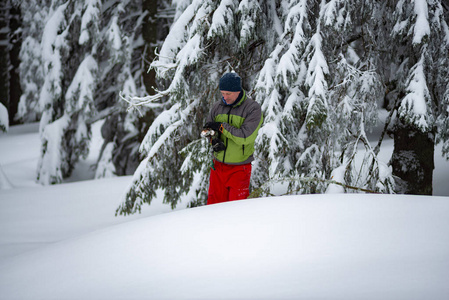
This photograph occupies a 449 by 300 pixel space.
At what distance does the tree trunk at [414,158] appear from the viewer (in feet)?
17.7

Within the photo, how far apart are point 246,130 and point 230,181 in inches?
24.0

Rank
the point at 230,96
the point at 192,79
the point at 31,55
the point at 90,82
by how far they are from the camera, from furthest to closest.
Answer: the point at 31,55 < the point at 90,82 < the point at 192,79 < the point at 230,96

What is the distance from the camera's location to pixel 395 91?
5.56 m

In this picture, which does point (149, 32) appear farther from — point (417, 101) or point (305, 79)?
point (417, 101)

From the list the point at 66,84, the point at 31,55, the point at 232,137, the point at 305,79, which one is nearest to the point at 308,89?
the point at 305,79

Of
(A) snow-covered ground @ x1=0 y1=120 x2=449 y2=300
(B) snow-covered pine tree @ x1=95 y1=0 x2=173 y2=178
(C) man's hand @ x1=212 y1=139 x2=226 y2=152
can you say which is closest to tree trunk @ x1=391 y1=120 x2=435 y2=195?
(C) man's hand @ x1=212 y1=139 x2=226 y2=152

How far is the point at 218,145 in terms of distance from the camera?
3984 millimetres

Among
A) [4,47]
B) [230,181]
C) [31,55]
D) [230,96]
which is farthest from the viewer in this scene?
[4,47]

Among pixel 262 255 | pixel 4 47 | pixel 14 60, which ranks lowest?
pixel 14 60

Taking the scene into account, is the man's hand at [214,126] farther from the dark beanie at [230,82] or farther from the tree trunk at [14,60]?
the tree trunk at [14,60]

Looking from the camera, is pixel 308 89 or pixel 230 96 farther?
pixel 308 89

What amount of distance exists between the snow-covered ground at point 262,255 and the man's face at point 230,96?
141 cm

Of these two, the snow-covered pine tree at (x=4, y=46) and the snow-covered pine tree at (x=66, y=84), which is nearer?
the snow-covered pine tree at (x=66, y=84)

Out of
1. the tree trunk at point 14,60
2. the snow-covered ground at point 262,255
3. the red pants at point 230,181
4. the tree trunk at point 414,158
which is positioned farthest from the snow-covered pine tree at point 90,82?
the tree trunk at point 14,60
